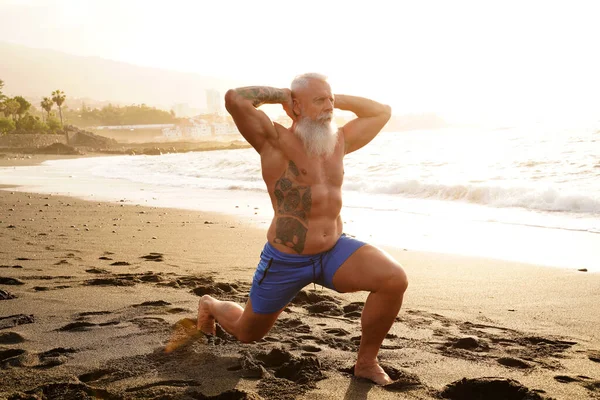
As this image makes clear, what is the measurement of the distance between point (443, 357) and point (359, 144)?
154 cm

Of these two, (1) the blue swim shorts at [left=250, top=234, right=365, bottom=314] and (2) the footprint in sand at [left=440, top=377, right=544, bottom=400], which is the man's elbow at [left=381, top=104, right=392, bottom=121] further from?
(2) the footprint in sand at [left=440, top=377, right=544, bottom=400]

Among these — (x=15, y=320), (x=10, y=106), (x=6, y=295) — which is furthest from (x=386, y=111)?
(x=10, y=106)

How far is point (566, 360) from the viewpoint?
11.8 feet

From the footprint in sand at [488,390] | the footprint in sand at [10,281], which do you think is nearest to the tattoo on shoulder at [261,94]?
the footprint in sand at [488,390]

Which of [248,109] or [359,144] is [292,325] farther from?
[248,109]

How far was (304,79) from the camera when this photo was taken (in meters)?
3.60

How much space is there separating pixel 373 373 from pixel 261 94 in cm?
184

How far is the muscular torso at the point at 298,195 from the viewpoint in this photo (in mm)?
3594

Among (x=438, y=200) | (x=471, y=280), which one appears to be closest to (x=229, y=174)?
(x=438, y=200)

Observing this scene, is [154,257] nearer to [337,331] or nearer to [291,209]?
[337,331]

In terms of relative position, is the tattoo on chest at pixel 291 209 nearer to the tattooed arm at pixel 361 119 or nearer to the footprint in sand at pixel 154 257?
the tattooed arm at pixel 361 119

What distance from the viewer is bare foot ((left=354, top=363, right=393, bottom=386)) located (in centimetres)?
330

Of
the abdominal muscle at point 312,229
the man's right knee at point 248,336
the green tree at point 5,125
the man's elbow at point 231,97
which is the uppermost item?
the green tree at point 5,125

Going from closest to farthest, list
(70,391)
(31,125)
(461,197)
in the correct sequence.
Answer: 1. (70,391)
2. (461,197)
3. (31,125)
